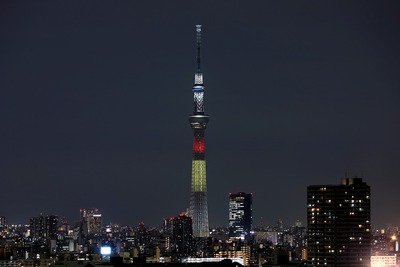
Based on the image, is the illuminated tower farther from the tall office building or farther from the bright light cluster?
the tall office building

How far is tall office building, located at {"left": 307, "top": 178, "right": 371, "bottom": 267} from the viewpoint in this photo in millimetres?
62875

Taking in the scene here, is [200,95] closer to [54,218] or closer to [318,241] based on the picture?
[54,218]

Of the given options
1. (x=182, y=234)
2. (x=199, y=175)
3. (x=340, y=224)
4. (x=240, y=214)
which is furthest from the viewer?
(x=240, y=214)

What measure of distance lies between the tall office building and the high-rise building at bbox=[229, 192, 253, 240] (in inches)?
2044

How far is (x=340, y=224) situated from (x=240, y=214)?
54334 millimetres

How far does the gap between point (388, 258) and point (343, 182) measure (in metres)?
6.90

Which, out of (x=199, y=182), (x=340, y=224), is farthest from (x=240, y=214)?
(x=340, y=224)

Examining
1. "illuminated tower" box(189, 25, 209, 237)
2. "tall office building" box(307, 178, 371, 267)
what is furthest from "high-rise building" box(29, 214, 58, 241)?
"tall office building" box(307, 178, 371, 267)

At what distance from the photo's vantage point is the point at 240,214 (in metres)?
117

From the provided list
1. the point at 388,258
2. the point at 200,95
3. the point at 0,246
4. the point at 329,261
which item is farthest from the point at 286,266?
the point at 200,95

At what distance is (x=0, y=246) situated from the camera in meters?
80.3

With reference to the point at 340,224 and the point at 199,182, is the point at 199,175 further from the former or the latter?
the point at 340,224

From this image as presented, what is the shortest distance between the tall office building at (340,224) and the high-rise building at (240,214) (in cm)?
5192

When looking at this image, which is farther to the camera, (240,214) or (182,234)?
(240,214)
